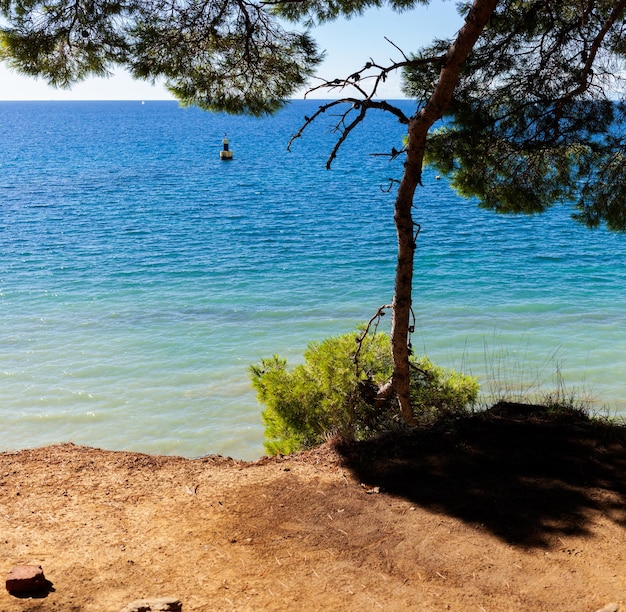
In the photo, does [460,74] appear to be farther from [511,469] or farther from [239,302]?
[239,302]

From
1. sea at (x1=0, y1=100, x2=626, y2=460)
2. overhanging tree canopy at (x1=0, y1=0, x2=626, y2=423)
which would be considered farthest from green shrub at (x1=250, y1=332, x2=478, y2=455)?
sea at (x1=0, y1=100, x2=626, y2=460)

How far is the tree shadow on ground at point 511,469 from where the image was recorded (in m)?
→ 4.70

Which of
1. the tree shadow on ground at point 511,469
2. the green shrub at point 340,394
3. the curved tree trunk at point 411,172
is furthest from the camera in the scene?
the green shrub at point 340,394

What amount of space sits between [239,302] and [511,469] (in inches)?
477

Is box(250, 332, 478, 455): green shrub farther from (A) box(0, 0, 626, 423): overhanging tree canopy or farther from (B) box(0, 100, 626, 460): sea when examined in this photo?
(B) box(0, 100, 626, 460): sea

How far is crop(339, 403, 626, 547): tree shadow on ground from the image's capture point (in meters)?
4.70

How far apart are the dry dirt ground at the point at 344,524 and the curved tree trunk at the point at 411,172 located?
687 mm

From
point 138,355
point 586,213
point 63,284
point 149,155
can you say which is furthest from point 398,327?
point 149,155

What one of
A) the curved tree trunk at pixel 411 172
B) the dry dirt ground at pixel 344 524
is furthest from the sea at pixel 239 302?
the dry dirt ground at pixel 344 524

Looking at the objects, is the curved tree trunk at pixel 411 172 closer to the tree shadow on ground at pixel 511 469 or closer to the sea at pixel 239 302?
the sea at pixel 239 302

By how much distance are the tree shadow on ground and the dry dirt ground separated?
16 mm

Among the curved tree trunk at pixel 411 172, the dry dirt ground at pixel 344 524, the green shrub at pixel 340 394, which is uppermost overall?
the curved tree trunk at pixel 411 172

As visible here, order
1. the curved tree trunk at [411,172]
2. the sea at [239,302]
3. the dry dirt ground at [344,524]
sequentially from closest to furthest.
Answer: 1. the dry dirt ground at [344,524]
2. the curved tree trunk at [411,172]
3. the sea at [239,302]

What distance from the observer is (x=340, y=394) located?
6672 millimetres
